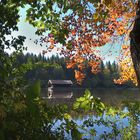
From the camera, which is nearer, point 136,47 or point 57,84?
point 136,47

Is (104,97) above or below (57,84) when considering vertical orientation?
below

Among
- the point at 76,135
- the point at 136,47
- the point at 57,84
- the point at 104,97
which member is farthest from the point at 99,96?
the point at 76,135

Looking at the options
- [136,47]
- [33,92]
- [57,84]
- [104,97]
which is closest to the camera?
[33,92]

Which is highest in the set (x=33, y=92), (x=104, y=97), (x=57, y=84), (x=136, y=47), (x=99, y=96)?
(x=57, y=84)

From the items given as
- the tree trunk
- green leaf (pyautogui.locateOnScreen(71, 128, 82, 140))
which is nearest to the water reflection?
the tree trunk

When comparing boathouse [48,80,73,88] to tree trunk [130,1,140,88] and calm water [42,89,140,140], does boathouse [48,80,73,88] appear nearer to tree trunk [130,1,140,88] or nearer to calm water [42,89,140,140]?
calm water [42,89,140,140]

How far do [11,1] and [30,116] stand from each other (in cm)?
273

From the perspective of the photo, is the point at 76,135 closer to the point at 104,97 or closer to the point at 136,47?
the point at 136,47

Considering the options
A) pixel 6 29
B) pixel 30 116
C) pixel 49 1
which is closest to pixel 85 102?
pixel 30 116

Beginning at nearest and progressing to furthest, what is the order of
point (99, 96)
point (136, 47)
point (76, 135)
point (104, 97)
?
point (76, 135) → point (136, 47) → point (104, 97) → point (99, 96)

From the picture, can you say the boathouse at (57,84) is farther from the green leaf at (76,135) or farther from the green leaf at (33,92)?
the green leaf at (33,92)

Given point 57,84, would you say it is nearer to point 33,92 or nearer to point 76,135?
point 76,135

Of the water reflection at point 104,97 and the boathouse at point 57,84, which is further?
the boathouse at point 57,84

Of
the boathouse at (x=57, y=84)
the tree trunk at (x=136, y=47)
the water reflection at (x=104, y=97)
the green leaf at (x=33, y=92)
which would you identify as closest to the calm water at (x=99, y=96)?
the water reflection at (x=104, y=97)
